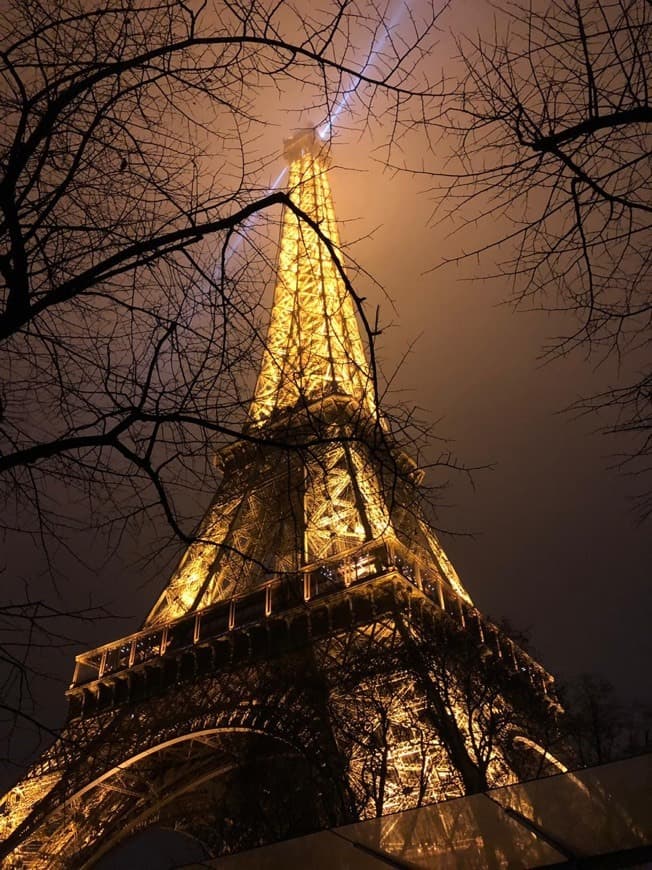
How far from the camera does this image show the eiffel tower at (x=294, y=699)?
554 inches

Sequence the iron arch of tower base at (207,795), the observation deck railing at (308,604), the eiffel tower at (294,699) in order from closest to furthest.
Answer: the eiffel tower at (294,699), the iron arch of tower base at (207,795), the observation deck railing at (308,604)

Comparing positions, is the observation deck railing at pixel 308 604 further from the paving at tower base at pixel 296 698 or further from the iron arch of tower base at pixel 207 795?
the iron arch of tower base at pixel 207 795

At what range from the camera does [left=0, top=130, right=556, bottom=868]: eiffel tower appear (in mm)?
14062

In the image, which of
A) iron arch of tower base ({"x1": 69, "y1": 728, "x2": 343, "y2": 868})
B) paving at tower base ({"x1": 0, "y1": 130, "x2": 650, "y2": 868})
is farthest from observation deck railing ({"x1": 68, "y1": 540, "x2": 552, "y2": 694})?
iron arch of tower base ({"x1": 69, "y1": 728, "x2": 343, "y2": 868})

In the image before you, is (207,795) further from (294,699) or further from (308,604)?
(294,699)

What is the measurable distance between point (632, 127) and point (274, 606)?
55.5ft

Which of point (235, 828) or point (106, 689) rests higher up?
point (106, 689)

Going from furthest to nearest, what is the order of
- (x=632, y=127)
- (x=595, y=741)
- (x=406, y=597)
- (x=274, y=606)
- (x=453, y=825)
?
1. (x=274, y=606)
2. (x=406, y=597)
3. (x=595, y=741)
4. (x=453, y=825)
5. (x=632, y=127)

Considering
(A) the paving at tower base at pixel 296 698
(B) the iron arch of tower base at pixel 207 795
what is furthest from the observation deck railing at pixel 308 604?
(B) the iron arch of tower base at pixel 207 795

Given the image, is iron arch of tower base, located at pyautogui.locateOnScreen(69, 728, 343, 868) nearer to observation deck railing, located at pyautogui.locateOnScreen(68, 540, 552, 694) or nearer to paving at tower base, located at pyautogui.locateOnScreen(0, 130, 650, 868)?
paving at tower base, located at pyautogui.locateOnScreen(0, 130, 650, 868)

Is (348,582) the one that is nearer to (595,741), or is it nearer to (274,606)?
(274,606)

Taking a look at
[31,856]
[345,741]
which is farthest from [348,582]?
[31,856]

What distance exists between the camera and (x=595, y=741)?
53.8 ft

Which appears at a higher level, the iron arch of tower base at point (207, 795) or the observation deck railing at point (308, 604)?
the observation deck railing at point (308, 604)
